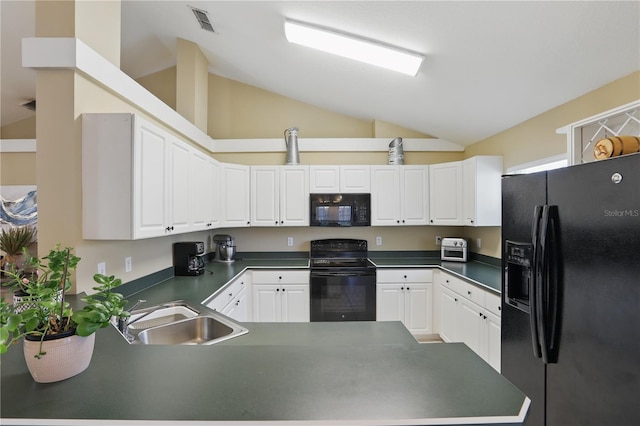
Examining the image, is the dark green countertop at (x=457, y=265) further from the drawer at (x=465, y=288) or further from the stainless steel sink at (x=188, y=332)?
the stainless steel sink at (x=188, y=332)

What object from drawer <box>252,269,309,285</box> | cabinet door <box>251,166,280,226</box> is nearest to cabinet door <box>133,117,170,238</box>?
drawer <box>252,269,309,285</box>

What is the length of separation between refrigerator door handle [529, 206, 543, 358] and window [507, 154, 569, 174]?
46.6 inches

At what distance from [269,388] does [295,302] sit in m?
2.63

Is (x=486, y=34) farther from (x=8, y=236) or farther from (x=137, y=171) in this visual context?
(x=8, y=236)

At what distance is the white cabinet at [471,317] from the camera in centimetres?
239

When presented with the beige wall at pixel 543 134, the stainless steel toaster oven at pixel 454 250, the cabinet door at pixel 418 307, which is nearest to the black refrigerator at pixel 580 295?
the beige wall at pixel 543 134

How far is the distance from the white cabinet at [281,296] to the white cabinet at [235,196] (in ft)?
2.40

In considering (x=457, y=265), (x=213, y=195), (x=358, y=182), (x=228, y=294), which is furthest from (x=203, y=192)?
(x=457, y=265)

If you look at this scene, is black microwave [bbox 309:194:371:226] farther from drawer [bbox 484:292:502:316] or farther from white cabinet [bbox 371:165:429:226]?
drawer [bbox 484:292:502:316]

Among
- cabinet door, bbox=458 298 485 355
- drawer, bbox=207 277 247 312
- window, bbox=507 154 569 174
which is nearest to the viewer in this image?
drawer, bbox=207 277 247 312

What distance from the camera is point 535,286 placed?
1.45m

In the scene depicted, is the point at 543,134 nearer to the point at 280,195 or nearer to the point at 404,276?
the point at 404,276

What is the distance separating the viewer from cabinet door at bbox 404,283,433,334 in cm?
337

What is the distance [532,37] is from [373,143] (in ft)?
7.36
